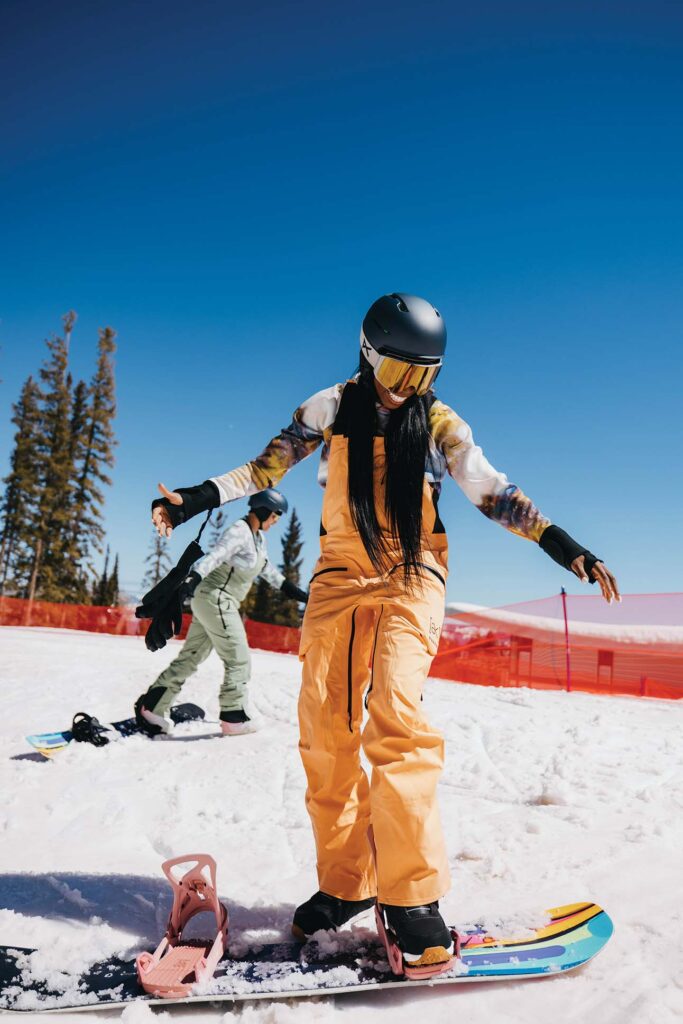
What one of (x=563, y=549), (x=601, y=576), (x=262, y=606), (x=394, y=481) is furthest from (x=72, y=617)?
(x=262, y=606)

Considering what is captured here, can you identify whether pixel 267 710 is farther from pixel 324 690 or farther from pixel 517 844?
pixel 324 690

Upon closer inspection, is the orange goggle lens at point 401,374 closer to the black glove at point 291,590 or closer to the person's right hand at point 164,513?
the person's right hand at point 164,513

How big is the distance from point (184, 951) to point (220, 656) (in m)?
4.14

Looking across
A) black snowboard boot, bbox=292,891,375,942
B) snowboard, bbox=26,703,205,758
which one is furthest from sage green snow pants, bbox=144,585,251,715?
black snowboard boot, bbox=292,891,375,942

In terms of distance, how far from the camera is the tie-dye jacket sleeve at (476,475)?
Result: 8.87 ft

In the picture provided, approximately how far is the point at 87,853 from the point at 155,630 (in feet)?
5.15

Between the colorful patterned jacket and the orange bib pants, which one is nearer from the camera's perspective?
the orange bib pants

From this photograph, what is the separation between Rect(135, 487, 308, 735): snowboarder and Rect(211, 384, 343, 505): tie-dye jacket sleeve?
3245 mm

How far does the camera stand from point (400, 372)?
8.64 feet

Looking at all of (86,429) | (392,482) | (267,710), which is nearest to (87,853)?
(392,482)

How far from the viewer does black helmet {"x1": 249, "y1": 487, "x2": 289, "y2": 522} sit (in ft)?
20.8

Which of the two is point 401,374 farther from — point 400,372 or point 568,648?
point 568,648

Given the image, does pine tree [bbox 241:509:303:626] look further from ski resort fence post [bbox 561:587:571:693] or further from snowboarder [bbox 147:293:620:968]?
snowboarder [bbox 147:293:620:968]

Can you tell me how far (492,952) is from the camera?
6.88 feet
